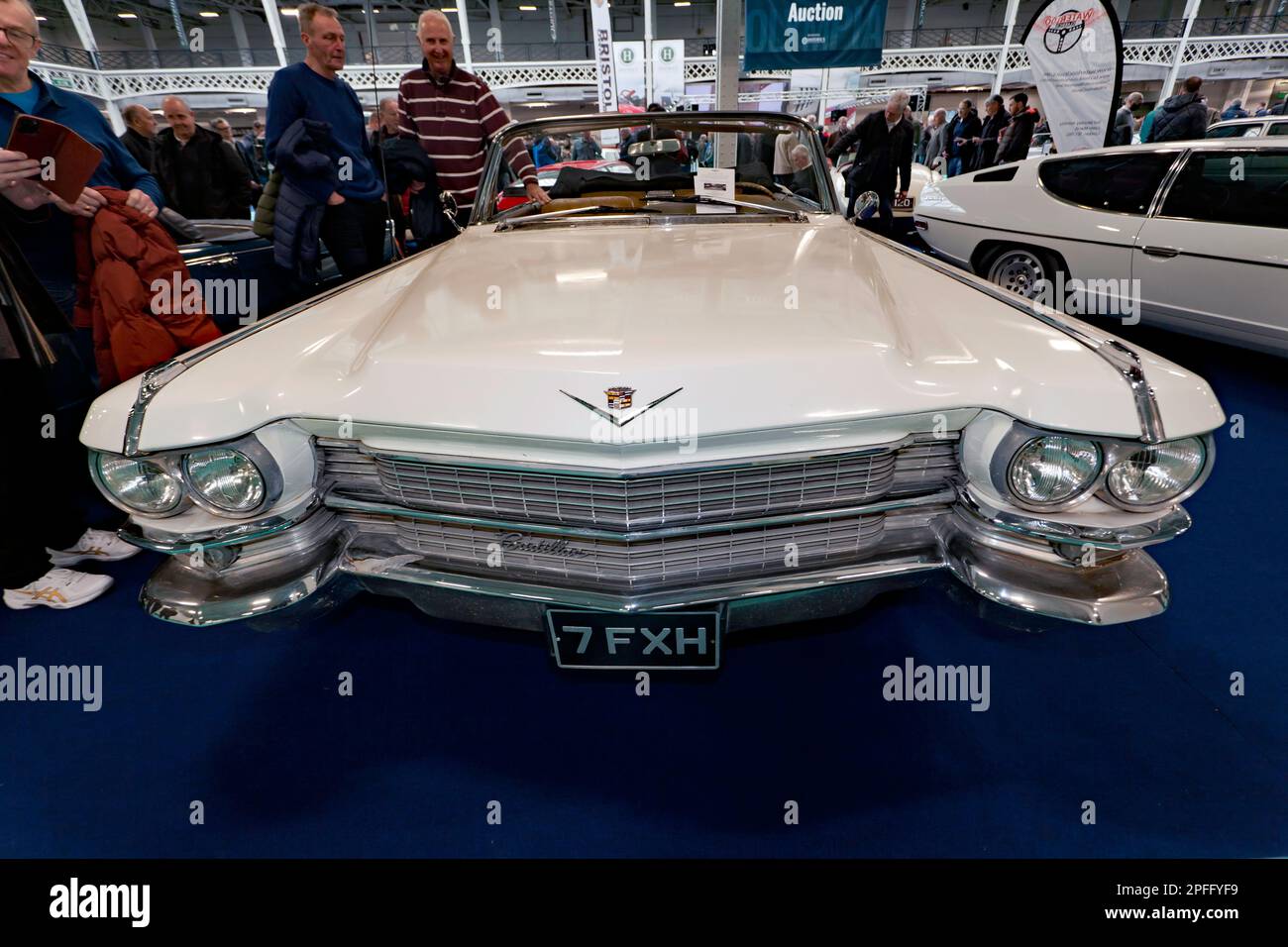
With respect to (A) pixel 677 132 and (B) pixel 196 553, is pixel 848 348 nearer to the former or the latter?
(B) pixel 196 553

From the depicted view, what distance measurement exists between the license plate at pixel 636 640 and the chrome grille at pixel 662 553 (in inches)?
2.7

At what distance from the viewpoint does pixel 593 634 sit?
1.36 metres

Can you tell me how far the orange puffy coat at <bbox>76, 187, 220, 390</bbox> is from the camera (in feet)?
7.34

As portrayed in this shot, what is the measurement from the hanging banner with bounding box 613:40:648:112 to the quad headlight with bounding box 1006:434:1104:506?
13.3m

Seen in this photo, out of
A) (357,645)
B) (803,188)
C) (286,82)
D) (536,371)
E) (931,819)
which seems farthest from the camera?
(286,82)

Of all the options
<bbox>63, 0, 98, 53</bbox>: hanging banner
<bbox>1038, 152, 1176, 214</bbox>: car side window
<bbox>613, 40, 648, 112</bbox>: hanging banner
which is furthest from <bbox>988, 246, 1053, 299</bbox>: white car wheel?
<bbox>63, 0, 98, 53</bbox>: hanging banner

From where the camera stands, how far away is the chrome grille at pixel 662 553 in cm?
135

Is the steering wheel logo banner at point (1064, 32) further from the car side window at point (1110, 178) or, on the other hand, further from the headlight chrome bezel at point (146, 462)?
the headlight chrome bezel at point (146, 462)

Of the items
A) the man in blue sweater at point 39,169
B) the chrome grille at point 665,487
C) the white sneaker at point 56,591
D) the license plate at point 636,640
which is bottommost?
the white sneaker at point 56,591

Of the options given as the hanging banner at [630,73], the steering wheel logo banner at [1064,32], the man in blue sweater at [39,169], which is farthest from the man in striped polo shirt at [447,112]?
the hanging banner at [630,73]

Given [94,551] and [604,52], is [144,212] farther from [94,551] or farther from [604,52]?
[604,52]

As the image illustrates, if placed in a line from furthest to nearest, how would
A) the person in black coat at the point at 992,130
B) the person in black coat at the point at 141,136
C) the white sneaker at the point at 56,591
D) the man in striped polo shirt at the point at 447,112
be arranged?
the person in black coat at the point at 992,130
the person in black coat at the point at 141,136
the man in striped polo shirt at the point at 447,112
the white sneaker at the point at 56,591
